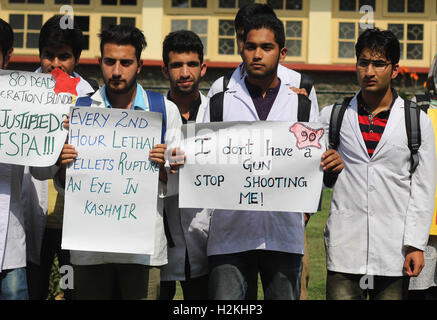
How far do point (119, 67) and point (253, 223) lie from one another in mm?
1134

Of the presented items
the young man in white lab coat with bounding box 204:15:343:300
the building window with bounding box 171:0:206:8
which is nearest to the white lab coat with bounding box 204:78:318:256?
the young man in white lab coat with bounding box 204:15:343:300

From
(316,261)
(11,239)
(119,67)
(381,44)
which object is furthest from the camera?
(316,261)

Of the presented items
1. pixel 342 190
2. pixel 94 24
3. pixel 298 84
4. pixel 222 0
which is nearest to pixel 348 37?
pixel 222 0

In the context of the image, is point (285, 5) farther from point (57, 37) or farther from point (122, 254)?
point (122, 254)

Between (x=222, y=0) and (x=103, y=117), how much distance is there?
9.85 metres

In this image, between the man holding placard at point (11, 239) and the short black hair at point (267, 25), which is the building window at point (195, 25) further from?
the man holding placard at point (11, 239)

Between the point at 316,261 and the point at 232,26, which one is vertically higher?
the point at 232,26

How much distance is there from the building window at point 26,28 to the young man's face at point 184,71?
31.0 ft

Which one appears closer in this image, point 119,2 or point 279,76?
point 279,76

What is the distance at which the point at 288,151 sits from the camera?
154 inches

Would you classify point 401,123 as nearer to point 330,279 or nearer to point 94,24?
point 330,279

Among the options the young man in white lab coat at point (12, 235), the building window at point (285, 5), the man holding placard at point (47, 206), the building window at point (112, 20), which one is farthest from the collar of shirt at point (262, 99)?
the building window at point (112, 20)

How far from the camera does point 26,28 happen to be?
13516mm

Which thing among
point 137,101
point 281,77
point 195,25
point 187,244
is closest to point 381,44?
point 281,77
